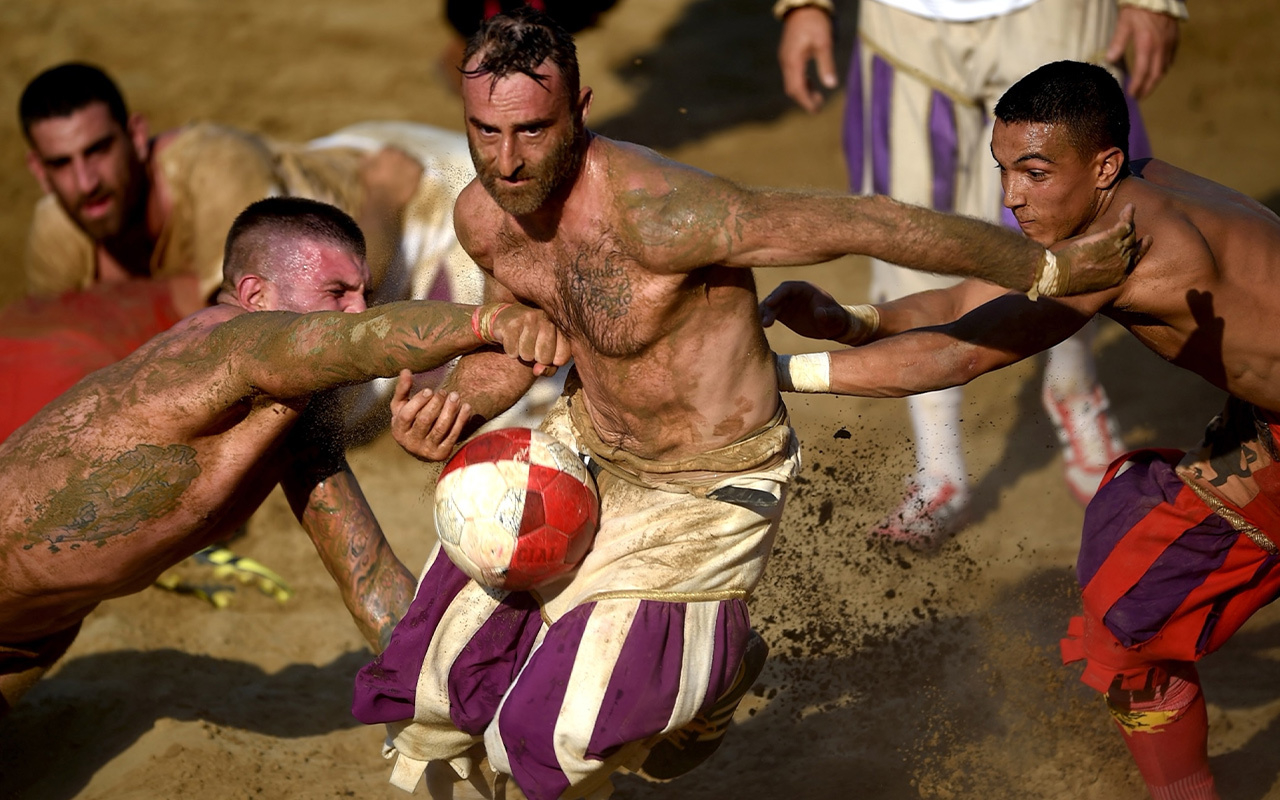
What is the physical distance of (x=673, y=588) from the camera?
3.55m

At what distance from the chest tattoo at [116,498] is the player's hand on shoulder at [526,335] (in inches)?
41.4

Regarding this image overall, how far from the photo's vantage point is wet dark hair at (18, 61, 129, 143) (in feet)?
21.3

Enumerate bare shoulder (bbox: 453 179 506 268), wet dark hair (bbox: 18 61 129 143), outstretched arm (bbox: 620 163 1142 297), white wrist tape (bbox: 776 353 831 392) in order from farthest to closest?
wet dark hair (bbox: 18 61 129 143)
white wrist tape (bbox: 776 353 831 392)
bare shoulder (bbox: 453 179 506 268)
outstretched arm (bbox: 620 163 1142 297)

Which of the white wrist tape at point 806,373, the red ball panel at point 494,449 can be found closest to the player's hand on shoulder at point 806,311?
the white wrist tape at point 806,373

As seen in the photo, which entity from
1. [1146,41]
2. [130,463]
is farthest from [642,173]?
[1146,41]

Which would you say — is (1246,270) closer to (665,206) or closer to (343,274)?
(665,206)

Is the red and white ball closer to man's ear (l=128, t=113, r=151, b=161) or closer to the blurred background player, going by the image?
the blurred background player

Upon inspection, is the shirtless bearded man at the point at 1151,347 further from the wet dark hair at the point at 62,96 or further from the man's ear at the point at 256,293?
the wet dark hair at the point at 62,96

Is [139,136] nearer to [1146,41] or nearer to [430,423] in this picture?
[430,423]

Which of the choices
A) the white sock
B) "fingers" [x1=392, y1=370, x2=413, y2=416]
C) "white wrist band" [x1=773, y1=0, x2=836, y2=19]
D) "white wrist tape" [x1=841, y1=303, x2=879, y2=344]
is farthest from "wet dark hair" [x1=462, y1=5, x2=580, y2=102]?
"white wrist band" [x1=773, y1=0, x2=836, y2=19]

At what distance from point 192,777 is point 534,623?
158cm

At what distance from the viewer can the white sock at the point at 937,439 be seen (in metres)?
5.91

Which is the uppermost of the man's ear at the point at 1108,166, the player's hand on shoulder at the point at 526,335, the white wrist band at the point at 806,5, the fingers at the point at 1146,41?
the man's ear at the point at 1108,166

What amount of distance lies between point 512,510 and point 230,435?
936 millimetres
